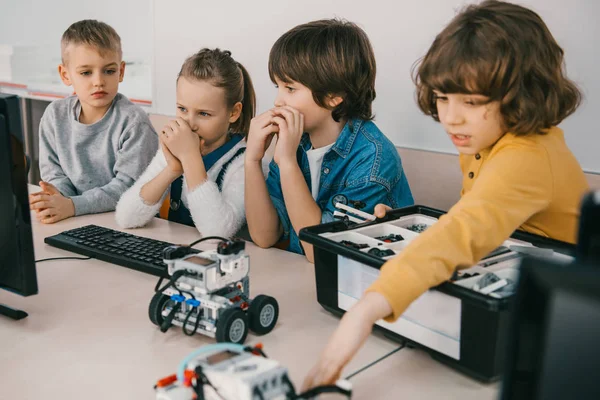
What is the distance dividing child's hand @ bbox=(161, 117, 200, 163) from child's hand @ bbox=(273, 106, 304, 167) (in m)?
0.24

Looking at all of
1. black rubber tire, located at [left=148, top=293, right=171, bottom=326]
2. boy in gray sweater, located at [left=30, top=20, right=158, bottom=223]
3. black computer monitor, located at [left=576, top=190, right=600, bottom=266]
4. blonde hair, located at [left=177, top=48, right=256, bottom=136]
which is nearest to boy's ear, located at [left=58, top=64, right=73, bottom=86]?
boy in gray sweater, located at [left=30, top=20, right=158, bottom=223]

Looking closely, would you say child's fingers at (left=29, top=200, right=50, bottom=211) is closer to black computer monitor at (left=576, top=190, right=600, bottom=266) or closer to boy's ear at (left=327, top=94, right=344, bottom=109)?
boy's ear at (left=327, top=94, right=344, bottom=109)

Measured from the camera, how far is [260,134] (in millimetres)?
1555

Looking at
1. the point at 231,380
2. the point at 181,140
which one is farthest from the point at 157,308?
the point at 181,140

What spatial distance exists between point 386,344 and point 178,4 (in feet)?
7.02

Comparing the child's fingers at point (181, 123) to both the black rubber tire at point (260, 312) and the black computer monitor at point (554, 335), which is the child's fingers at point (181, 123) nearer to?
the black rubber tire at point (260, 312)

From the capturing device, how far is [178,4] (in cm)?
270

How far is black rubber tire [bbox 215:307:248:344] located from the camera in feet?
2.99

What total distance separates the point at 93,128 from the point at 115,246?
73cm

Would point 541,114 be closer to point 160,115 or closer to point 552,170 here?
point 552,170

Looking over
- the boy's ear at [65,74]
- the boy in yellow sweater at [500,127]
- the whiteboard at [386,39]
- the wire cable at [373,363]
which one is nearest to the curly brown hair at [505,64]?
the boy in yellow sweater at [500,127]

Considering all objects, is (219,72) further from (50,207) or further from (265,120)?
(50,207)

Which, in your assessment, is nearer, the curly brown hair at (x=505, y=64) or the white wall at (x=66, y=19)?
the curly brown hair at (x=505, y=64)

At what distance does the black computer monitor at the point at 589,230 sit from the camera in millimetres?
515
